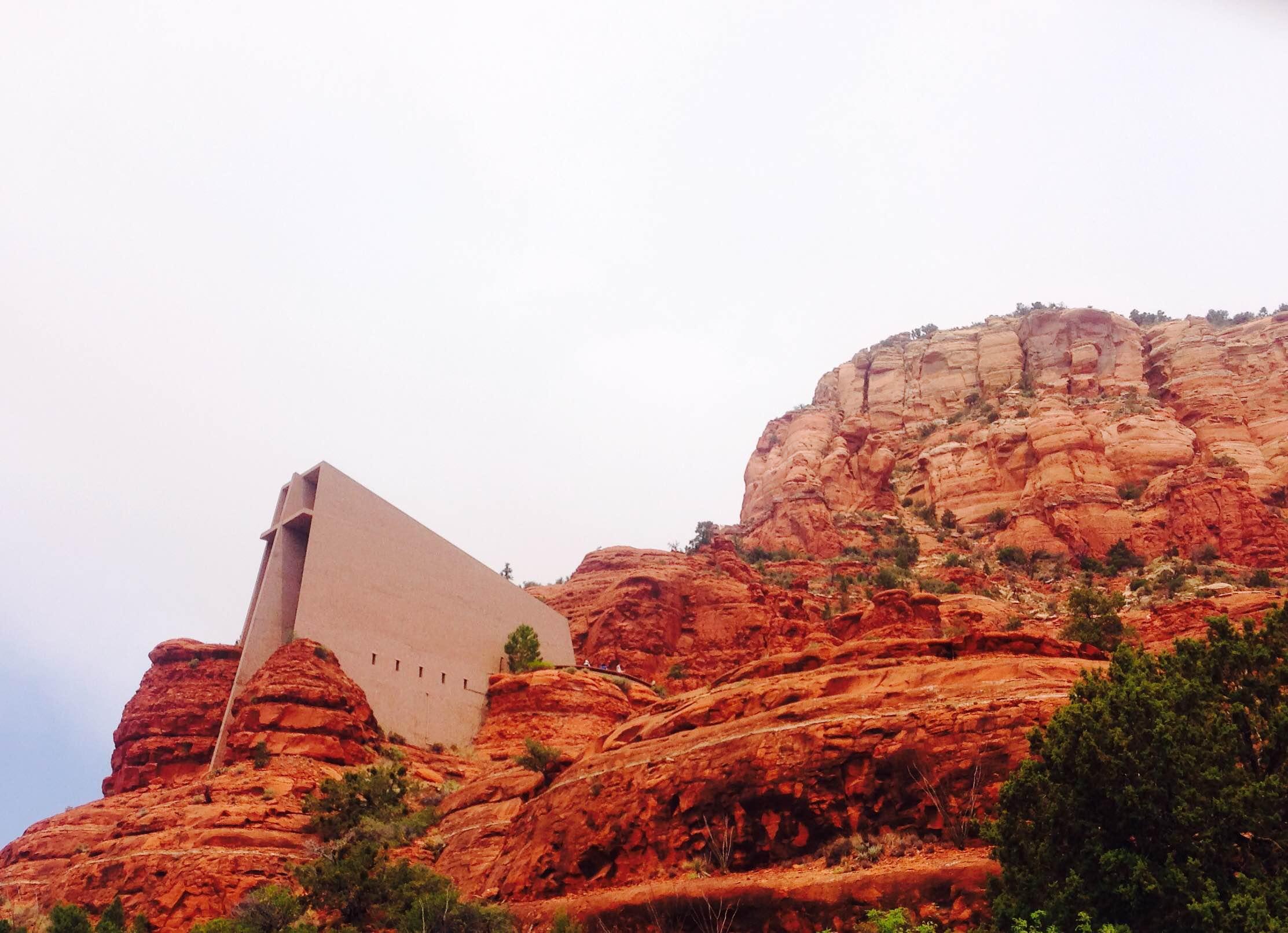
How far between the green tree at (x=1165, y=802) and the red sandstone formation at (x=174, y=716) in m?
25.4

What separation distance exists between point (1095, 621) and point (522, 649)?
69.0 feet

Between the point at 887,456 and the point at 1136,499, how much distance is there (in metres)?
18.2

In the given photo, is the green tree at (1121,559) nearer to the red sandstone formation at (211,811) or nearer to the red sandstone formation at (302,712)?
the red sandstone formation at (211,811)

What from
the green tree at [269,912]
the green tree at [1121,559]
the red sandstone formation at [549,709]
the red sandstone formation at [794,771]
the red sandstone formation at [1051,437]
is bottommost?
the green tree at [269,912]

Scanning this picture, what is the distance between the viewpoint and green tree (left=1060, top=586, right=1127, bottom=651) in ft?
107

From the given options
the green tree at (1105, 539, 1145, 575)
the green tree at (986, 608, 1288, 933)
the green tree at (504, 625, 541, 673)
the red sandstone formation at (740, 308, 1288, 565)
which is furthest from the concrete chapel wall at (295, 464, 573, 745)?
the green tree at (1105, 539, 1145, 575)

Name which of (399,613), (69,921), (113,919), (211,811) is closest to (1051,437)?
(399,613)

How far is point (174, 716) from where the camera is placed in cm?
3253

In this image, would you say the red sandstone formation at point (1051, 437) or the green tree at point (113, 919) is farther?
the red sandstone formation at point (1051, 437)

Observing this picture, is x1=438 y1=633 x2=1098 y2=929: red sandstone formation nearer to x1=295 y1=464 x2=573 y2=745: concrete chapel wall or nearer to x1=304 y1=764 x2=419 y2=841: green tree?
x1=304 y1=764 x2=419 y2=841: green tree

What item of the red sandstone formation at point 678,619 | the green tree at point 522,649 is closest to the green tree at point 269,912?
the green tree at point 522,649

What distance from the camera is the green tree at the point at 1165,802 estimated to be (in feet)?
41.7

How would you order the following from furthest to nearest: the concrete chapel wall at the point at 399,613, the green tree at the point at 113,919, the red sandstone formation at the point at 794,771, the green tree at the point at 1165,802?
1. the concrete chapel wall at the point at 399,613
2. the green tree at the point at 113,919
3. the red sandstone formation at the point at 794,771
4. the green tree at the point at 1165,802

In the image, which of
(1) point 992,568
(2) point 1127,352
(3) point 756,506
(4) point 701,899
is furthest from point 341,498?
(2) point 1127,352
